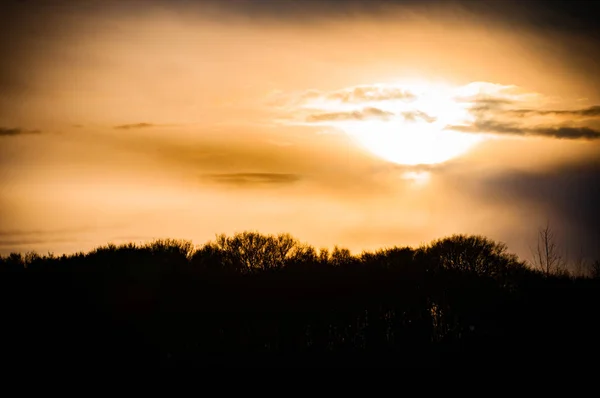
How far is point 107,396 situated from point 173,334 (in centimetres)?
1287

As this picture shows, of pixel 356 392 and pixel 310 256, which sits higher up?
pixel 310 256

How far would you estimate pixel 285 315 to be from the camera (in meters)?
56.8

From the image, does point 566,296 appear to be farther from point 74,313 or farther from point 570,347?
point 74,313

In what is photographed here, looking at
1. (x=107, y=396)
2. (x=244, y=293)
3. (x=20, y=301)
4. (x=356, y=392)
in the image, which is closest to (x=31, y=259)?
(x=20, y=301)

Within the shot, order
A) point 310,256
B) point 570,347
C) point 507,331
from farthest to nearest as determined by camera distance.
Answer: point 310,256, point 507,331, point 570,347

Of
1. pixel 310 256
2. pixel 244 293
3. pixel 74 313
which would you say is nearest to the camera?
pixel 74 313

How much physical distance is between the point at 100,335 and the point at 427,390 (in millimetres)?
23958

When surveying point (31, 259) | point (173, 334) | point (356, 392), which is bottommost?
point (356, 392)

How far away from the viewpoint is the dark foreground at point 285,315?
45344mm

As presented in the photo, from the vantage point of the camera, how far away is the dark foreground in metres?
45.3

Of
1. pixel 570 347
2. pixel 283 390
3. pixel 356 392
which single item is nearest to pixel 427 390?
pixel 356 392

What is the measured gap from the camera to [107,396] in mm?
37719

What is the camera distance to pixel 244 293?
61375mm

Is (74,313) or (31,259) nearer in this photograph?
(74,313)
